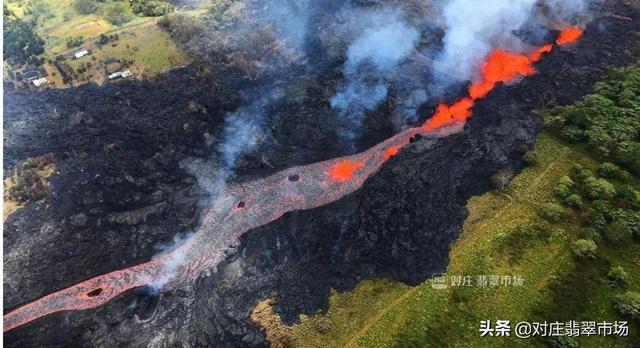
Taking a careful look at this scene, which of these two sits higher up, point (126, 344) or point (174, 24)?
point (174, 24)

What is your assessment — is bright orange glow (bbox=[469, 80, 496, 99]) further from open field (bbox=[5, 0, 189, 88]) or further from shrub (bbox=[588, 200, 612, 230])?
open field (bbox=[5, 0, 189, 88])

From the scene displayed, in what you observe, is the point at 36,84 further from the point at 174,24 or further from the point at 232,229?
the point at 232,229

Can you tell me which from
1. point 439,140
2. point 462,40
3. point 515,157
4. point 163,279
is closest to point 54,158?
point 163,279

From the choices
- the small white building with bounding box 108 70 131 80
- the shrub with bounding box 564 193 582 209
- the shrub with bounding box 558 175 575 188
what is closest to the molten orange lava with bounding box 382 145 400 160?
the shrub with bounding box 558 175 575 188

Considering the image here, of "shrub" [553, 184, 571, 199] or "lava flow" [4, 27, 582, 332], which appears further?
"shrub" [553, 184, 571, 199]

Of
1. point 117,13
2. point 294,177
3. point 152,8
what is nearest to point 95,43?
point 117,13

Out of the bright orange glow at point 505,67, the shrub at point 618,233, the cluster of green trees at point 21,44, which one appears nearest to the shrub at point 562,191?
the shrub at point 618,233
